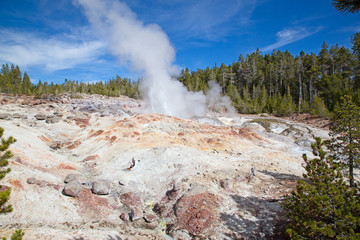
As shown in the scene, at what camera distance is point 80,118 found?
26.5 meters

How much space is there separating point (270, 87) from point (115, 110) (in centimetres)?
4764

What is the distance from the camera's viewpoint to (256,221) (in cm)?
720

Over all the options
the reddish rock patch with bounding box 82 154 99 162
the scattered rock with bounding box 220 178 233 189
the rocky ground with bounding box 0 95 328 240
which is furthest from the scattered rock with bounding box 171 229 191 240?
the reddish rock patch with bounding box 82 154 99 162

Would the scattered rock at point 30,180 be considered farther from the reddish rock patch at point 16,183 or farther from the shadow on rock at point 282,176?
the shadow on rock at point 282,176

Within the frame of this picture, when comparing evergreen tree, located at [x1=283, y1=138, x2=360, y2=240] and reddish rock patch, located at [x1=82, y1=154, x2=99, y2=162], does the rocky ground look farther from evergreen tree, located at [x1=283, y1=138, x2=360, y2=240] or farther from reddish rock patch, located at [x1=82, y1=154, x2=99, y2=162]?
evergreen tree, located at [x1=283, y1=138, x2=360, y2=240]

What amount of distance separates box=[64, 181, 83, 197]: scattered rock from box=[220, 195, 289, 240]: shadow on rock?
20.6 feet

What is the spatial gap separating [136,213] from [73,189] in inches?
122

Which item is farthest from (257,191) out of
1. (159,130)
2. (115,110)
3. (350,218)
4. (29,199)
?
(115,110)

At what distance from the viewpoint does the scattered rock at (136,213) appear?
804cm

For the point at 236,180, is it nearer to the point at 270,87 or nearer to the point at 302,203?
the point at 302,203

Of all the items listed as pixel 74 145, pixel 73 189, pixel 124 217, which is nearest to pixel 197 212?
pixel 124 217

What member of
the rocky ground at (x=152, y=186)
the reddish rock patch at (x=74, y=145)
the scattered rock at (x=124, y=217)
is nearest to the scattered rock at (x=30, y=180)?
the rocky ground at (x=152, y=186)

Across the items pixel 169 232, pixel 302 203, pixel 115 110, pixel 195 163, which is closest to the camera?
pixel 302 203

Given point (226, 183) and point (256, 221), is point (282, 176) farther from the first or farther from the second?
point (256, 221)
